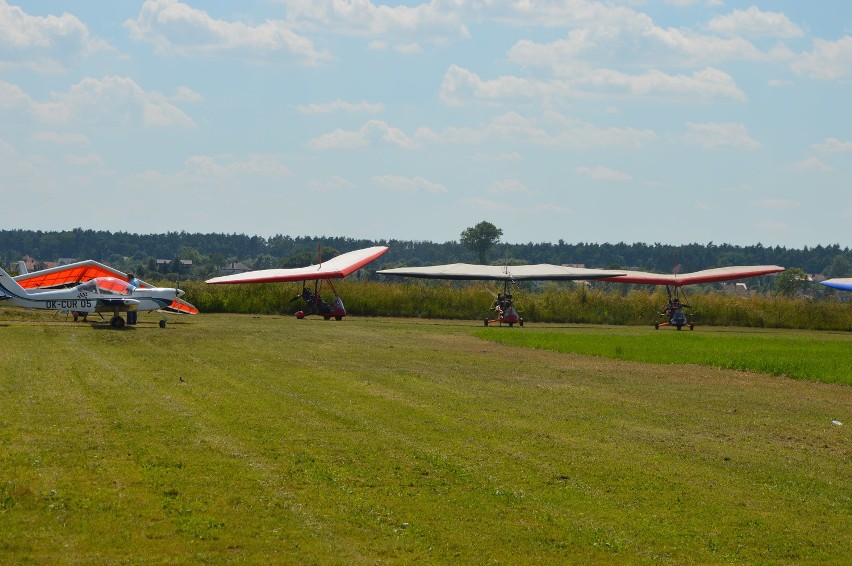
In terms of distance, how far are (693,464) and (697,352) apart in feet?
49.7

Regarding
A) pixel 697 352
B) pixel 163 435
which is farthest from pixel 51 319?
pixel 163 435

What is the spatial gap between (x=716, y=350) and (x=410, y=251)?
5952 inches

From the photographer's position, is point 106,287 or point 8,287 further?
point 106,287

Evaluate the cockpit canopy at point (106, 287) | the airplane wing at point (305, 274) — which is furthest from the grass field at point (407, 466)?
the airplane wing at point (305, 274)

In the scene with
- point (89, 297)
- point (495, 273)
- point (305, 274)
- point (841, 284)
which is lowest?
point (89, 297)

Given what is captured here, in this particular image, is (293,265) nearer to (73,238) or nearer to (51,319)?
(51,319)

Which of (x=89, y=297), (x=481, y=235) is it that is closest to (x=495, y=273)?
(x=89, y=297)

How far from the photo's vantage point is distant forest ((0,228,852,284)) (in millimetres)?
158375

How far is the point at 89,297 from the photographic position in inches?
1095

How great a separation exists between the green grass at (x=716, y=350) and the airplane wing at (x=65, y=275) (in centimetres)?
1207

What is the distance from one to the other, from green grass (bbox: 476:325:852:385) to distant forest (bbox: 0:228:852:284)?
116892mm

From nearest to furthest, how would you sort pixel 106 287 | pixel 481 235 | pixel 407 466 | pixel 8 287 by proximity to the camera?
pixel 407 466 < pixel 8 287 < pixel 106 287 < pixel 481 235

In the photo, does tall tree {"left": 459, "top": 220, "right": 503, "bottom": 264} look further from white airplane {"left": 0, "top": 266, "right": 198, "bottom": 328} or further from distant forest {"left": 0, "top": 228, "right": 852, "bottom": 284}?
white airplane {"left": 0, "top": 266, "right": 198, "bottom": 328}

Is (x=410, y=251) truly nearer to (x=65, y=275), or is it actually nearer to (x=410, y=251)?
(x=410, y=251)
